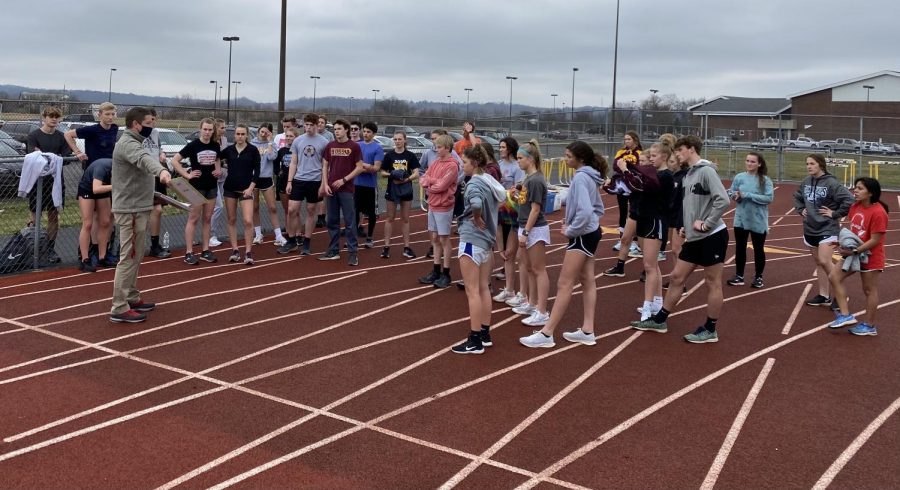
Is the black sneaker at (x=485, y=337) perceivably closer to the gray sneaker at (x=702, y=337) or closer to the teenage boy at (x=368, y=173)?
the gray sneaker at (x=702, y=337)

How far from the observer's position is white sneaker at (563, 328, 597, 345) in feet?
22.9

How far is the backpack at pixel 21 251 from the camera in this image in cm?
948

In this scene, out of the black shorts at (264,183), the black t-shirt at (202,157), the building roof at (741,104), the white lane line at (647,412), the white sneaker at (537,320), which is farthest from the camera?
the building roof at (741,104)

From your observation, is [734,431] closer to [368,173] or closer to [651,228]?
[651,228]

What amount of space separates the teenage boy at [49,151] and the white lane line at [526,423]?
745 centimetres

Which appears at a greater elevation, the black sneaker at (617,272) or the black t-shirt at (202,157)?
the black t-shirt at (202,157)

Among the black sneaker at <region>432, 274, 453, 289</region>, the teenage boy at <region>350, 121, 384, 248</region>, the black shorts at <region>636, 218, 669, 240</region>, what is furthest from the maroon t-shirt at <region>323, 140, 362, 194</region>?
the black shorts at <region>636, 218, 669, 240</region>

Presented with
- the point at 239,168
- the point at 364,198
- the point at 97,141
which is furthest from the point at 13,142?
the point at 364,198

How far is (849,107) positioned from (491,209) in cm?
5929

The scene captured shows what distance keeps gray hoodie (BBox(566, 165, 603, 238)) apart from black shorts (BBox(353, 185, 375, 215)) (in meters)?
5.36

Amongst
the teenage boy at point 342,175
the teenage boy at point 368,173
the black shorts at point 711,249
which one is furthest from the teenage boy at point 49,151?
the black shorts at point 711,249

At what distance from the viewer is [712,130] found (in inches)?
1222

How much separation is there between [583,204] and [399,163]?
15.8ft

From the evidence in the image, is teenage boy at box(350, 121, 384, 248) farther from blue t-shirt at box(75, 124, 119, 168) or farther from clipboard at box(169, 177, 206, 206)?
blue t-shirt at box(75, 124, 119, 168)
